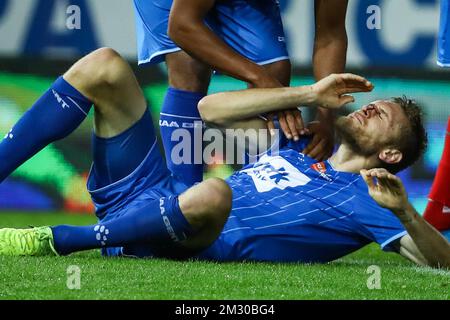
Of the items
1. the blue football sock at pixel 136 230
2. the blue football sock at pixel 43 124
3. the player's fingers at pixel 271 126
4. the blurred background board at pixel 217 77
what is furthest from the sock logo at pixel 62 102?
the blurred background board at pixel 217 77

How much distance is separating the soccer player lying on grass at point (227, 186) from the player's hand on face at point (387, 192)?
0.15 m

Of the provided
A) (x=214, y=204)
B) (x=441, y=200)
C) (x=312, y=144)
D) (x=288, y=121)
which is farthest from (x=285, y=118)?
(x=441, y=200)

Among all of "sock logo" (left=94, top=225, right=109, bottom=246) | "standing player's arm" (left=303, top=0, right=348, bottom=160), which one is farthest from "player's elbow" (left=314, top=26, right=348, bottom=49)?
"sock logo" (left=94, top=225, right=109, bottom=246)

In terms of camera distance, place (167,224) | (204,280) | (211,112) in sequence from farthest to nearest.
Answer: (211,112) → (167,224) → (204,280)

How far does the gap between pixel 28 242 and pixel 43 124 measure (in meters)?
0.38

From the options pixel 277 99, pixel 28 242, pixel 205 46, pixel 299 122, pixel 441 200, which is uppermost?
pixel 205 46

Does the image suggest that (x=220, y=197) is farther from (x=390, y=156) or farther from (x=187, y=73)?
(x=187, y=73)

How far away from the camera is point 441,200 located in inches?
175

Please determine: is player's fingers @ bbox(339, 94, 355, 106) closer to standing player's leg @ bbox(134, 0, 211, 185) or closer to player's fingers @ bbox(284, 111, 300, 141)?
player's fingers @ bbox(284, 111, 300, 141)

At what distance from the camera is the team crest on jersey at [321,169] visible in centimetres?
368

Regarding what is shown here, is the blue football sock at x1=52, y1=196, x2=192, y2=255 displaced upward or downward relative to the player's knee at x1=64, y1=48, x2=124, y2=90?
downward

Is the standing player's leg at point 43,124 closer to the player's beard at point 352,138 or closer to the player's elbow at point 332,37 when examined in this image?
the player's beard at point 352,138

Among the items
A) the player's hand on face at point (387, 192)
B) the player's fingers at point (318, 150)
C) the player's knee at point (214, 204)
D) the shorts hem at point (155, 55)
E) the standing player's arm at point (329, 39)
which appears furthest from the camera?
the shorts hem at point (155, 55)

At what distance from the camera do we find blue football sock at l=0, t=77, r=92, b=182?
11.8ft
